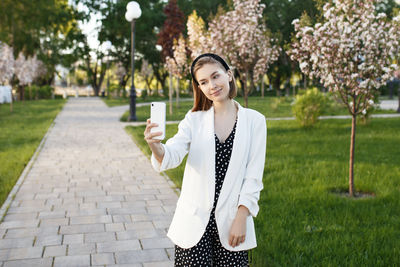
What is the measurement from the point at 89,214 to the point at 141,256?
160 cm

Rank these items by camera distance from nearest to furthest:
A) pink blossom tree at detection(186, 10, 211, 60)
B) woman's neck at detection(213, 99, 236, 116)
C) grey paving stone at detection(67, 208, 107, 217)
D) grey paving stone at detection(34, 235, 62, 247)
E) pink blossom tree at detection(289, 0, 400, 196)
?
1. woman's neck at detection(213, 99, 236, 116)
2. grey paving stone at detection(34, 235, 62, 247)
3. grey paving stone at detection(67, 208, 107, 217)
4. pink blossom tree at detection(289, 0, 400, 196)
5. pink blossom tree at detection(186, 10, 211, 60)

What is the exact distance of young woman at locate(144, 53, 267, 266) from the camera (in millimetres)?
2264

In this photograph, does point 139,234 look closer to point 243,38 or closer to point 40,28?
point 243,38

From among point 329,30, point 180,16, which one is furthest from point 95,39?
point 329,30

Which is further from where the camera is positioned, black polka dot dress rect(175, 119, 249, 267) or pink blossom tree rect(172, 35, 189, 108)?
pink blossom tree rect(172, 35, 189, 108)

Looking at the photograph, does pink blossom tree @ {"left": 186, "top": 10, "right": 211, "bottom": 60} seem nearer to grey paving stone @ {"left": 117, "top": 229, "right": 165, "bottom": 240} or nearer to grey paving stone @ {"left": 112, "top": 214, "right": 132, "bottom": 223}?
grey paving stone @ {"left": 112, "top": 214, "right": 132, "bottom": 223}

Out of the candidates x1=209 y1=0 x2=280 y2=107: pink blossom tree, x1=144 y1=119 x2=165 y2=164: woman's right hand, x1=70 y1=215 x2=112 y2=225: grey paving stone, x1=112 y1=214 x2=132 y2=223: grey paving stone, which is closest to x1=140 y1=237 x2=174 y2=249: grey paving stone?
x1=112 y1=214 x2=132 y2=223: grey paving stone

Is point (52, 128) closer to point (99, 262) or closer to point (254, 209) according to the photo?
point (99, 262)

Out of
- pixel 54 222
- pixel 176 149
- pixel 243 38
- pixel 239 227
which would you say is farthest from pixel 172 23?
pixel 239 227

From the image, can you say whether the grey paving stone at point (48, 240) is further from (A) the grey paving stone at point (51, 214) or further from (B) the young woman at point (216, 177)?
(B) the young woman at point (216, 177)

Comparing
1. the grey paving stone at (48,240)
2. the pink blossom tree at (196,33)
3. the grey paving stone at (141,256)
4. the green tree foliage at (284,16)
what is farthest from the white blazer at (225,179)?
the pink blossom tree at (196,33)

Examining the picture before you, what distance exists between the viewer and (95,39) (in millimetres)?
41844

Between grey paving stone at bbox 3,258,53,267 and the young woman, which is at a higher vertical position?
the young woman

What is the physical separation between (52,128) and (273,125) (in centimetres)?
790
